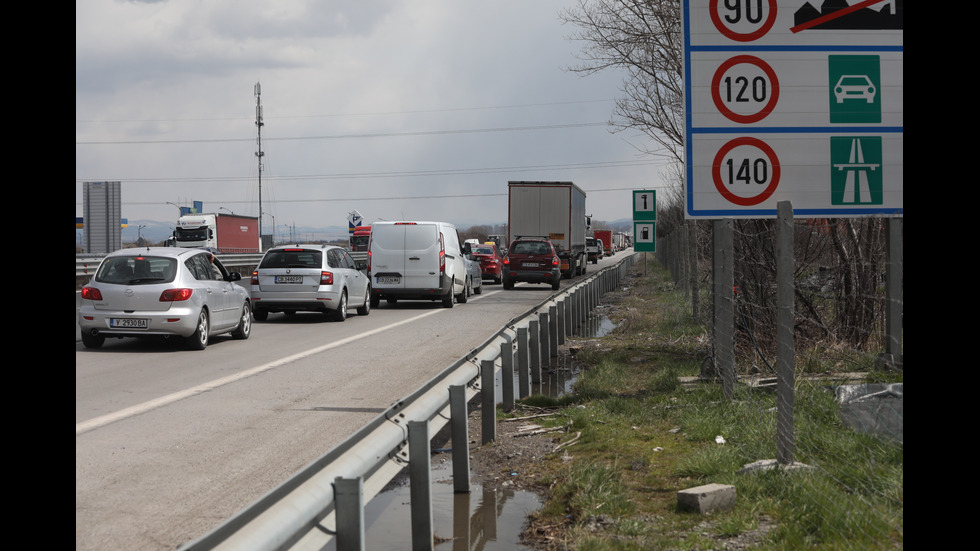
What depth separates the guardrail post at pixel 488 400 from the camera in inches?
317

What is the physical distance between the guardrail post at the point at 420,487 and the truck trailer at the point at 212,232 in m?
49.7

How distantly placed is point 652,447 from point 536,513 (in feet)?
5.24

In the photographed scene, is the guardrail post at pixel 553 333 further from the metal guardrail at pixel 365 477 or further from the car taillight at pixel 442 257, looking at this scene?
the car taillight at pixel 442 257

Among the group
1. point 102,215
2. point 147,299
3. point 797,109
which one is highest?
point 102,215

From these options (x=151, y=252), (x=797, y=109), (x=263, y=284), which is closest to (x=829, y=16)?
(x=797, y=109)

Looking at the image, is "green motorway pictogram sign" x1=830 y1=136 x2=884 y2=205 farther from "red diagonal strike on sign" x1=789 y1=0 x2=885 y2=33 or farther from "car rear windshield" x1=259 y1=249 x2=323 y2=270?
"car rear windshield" x1=259 y1=249 x2=323 y2=270

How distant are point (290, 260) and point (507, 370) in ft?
40.3

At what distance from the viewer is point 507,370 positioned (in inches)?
373

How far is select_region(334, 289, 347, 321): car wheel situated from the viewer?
2091 cm

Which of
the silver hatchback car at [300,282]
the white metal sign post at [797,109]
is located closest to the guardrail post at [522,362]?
the white metal sign post at [797,109]

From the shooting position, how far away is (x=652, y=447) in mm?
7367

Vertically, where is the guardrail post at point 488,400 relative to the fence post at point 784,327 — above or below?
below

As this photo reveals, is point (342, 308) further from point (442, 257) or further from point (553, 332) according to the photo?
point (553, 332)
